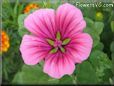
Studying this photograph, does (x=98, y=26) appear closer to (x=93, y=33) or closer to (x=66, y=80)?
(x=93, y=33)

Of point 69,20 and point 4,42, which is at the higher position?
point 69,20

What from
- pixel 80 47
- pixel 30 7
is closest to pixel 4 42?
pixel 30 7

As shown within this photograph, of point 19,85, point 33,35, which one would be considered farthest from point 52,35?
point 19,85

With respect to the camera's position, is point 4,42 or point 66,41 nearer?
point 66,41

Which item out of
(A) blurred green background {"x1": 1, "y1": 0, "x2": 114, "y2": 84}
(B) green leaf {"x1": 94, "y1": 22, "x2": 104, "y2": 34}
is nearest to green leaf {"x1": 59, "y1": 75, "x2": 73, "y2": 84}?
(A) blurred green background {"x1": 1, "y1": 0, "x2": 114, "y2": 84}

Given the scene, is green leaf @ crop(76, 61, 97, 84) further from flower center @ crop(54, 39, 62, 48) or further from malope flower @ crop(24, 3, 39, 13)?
malope flower @ crop(24, 3, 39, 13)

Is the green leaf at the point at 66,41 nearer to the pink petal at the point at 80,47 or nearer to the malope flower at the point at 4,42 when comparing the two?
the pink petal at the point at 80,47

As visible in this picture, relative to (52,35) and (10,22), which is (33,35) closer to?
(52,35)
